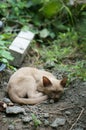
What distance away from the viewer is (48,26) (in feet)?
22.1

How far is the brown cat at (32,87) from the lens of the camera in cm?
475

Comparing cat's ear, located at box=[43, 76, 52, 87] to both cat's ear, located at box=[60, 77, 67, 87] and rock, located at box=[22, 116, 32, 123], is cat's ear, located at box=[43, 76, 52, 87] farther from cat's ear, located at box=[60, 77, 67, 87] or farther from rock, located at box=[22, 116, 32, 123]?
rock, located at box=[22, 116, 32, 123]

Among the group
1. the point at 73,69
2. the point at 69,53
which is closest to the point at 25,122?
the point at 73,69

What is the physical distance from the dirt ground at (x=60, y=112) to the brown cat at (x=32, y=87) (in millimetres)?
89

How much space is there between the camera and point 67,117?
443 cm

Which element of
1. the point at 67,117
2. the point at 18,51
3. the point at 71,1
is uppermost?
the point at 71,1

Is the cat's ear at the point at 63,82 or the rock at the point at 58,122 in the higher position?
the cat's ear at the point at 63,82

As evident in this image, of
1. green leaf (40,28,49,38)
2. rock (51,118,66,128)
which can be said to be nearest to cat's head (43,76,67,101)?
rock (51,118,66,128)

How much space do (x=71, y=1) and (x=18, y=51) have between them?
4.11ft

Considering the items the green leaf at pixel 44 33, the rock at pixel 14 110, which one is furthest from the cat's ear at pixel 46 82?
the green leaf at pixel 44 33

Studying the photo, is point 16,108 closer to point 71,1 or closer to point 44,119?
point 44,119

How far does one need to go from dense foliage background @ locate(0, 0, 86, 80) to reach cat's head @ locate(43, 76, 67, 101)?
0.67 meters

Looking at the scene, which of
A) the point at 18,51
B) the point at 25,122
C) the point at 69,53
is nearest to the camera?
the point at 25,122

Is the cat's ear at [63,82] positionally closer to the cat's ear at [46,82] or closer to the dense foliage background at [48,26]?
the cat's ear at [46,82]
